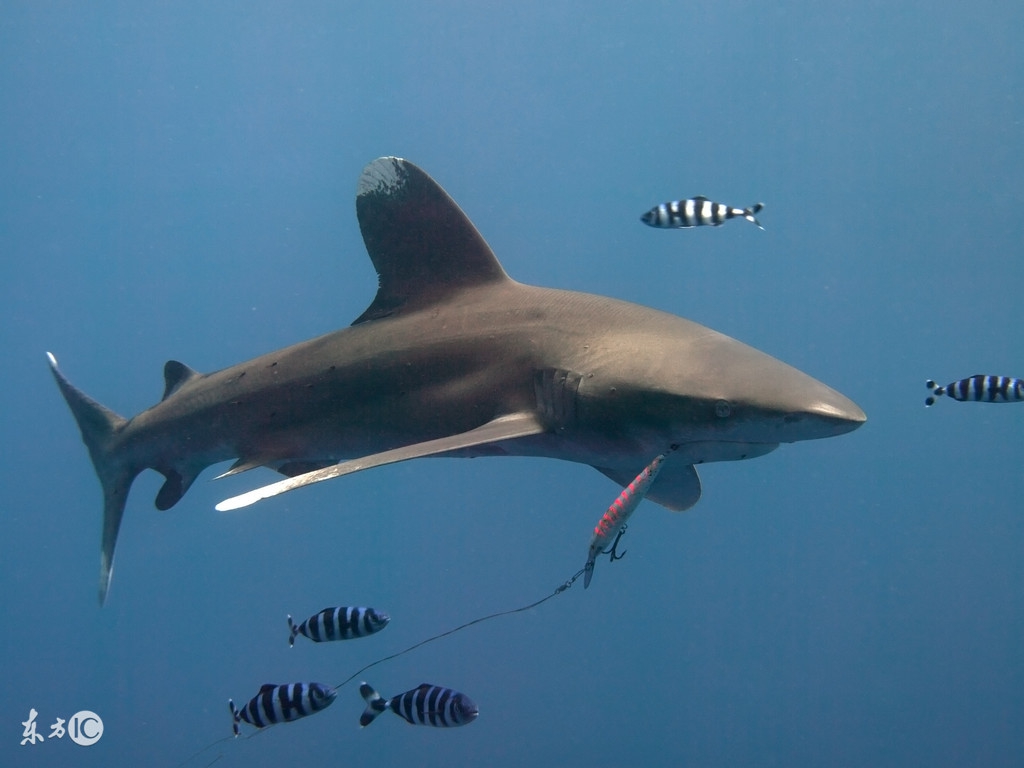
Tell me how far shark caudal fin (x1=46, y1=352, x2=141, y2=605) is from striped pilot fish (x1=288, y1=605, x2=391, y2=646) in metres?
1.93

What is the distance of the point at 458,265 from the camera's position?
4934 mm

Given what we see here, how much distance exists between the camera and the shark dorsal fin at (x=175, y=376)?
5.85 meters

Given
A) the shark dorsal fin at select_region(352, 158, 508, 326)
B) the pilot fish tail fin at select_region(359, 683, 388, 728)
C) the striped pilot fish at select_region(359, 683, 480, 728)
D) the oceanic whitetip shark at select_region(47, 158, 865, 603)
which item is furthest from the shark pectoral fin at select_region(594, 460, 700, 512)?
the pilot fish tail fin at select_region(359, 683, 388, 728)

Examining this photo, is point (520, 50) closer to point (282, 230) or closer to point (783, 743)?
point (282, 230)

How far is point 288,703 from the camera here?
15.4 ft

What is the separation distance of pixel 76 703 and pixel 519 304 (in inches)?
953

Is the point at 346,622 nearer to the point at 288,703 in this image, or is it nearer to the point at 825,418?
the point at 288,703

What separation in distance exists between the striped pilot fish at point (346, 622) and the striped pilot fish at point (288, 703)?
1.28ft

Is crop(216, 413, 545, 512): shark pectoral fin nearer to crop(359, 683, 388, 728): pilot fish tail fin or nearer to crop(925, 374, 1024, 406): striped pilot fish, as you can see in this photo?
crop(359, 683, 388, 728): pilot fish tail fin

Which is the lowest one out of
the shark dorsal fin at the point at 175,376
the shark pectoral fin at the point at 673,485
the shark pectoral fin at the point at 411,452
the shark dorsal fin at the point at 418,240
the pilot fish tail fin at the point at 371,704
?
the pilot fish tail fin at the point at 371,704

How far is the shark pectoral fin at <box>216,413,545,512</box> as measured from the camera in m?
3.13

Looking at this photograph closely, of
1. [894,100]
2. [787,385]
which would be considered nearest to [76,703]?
[787,385]

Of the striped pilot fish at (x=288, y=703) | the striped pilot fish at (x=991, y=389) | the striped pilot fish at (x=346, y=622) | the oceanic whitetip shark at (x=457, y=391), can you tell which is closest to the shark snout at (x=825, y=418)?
the oceanic whitetip shark at (x=457, y=391)

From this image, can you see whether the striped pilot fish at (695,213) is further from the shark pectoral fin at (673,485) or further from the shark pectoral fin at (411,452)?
the shark pectoral fin at (411,452)
